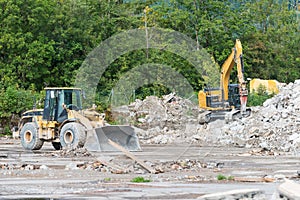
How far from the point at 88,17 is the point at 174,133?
2604 cm

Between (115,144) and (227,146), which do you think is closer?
(115,144)

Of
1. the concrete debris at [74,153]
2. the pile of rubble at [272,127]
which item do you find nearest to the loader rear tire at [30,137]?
the concrete debris at [74,153]

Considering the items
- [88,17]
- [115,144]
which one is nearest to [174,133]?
[115,144]

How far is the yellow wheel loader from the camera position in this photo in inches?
1103

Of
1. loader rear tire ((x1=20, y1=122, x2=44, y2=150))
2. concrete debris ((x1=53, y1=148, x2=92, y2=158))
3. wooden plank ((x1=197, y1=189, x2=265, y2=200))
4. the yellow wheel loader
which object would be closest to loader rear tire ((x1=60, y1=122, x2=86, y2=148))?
the yellow wheel loader

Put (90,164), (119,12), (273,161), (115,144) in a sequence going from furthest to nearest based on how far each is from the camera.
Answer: (119,12), (115,144), (273,161), (90,164)

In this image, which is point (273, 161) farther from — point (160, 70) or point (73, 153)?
point (160, 70)

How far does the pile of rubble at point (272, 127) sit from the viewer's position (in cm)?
3428

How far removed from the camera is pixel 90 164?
21625 millimetres

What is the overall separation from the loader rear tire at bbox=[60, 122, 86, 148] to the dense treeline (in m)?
14.6

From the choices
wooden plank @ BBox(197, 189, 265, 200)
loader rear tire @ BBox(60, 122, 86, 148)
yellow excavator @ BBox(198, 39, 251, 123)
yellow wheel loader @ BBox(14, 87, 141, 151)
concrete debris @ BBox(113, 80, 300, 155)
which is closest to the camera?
wooden plank @ BBox(197, 189, 265, 200)

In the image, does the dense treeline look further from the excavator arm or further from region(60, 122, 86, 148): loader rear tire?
region(60, 122, 86, 148): loader rear tire

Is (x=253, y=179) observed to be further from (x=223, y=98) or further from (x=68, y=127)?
(x=223, y=98)

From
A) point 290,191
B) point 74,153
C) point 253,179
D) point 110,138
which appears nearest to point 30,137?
point 74,153
